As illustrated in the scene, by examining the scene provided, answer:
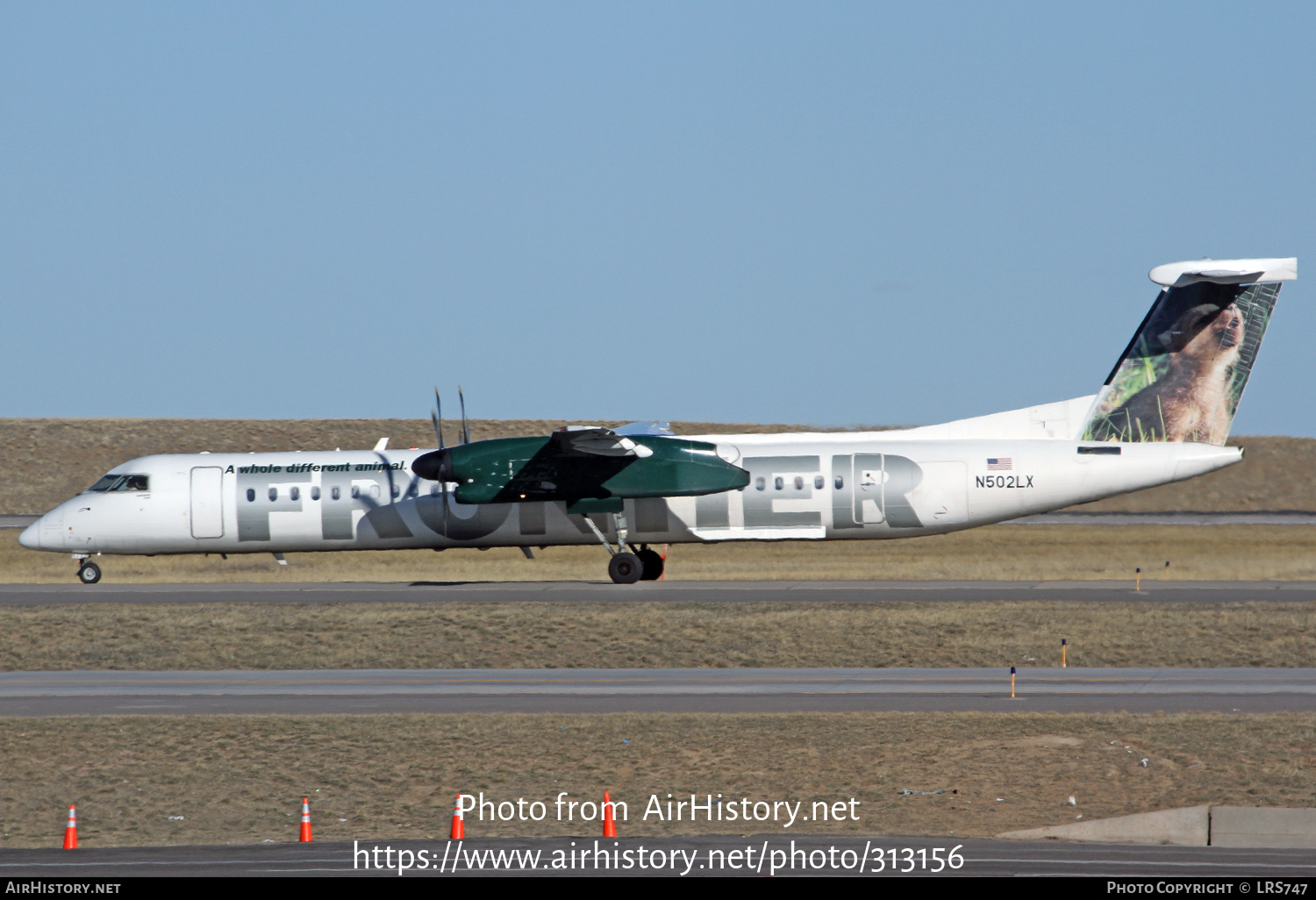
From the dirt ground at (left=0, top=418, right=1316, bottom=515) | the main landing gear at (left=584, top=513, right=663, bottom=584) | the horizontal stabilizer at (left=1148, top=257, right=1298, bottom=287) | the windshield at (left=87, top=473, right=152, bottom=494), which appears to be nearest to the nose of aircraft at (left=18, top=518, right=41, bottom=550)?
the windshield at (left=87, top=473, right=152, bottom=494)

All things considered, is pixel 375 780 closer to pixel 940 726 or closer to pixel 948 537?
pixel 940 726

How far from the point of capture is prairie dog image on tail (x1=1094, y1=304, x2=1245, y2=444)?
112 feet

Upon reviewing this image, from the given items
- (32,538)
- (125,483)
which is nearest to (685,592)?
(125,483)

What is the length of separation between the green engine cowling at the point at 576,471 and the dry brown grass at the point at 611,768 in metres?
14.6

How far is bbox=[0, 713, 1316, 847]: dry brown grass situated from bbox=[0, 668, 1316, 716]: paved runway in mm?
978

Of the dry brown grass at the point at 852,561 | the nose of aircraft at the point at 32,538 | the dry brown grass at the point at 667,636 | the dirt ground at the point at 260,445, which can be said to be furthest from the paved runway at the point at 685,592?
the dirt ground at the point at 260,445

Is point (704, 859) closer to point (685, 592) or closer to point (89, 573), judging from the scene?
point (685, 592)

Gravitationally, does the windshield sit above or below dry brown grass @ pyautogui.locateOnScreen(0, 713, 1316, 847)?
above

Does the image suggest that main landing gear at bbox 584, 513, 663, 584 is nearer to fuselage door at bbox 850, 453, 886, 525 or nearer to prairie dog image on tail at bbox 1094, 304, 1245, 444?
fuselage door at bbox 850, 453, 886, 525

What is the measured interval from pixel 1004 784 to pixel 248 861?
29.3ft

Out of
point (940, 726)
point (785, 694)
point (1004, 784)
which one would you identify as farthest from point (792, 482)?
point (1004, 784)

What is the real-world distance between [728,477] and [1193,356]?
12316mm

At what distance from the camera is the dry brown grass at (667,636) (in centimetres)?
2577

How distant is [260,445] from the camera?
93.4 meters
